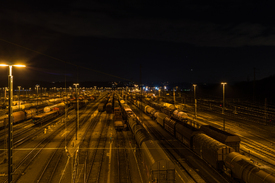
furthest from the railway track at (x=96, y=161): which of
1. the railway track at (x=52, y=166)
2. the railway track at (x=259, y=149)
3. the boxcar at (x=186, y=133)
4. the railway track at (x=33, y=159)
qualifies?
the railway track at (x=259, y=149)

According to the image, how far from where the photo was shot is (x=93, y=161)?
1820 cm

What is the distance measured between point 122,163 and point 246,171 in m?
10.7

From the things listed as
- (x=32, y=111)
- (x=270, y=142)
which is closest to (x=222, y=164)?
(x=270, y=142)

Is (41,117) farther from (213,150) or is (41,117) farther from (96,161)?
(213,150)

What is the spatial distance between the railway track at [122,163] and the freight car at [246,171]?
801cm

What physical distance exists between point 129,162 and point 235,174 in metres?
9.47

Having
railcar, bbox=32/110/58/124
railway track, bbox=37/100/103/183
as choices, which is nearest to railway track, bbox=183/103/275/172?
railway track, bbox=37/100/103/183

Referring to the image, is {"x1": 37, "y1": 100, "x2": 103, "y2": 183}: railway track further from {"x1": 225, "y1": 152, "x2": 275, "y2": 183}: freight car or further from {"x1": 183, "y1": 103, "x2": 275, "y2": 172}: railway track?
{"x1": 183, "y1": 103, "x2": 275, "y2": 172}: railway track

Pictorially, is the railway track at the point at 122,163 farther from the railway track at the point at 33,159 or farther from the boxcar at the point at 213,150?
the boxcar at the point at 213,150

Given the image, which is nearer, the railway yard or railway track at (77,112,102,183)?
the railway yard

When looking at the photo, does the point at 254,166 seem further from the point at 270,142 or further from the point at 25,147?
the point at 25,147

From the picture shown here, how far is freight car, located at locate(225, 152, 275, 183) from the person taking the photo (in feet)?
35.1

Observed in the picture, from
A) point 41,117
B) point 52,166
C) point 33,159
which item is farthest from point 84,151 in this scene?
point 41,117

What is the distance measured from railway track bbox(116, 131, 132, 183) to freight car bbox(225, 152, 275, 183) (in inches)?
315
